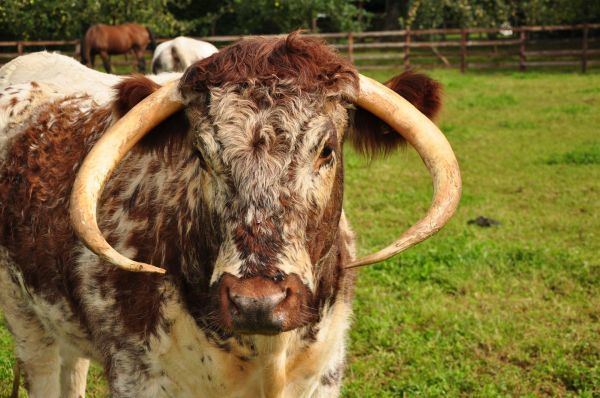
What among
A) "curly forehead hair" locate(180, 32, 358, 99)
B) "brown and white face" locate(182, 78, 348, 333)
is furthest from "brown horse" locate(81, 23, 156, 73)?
"brown and white face" locate(182, 78, 348, 333)

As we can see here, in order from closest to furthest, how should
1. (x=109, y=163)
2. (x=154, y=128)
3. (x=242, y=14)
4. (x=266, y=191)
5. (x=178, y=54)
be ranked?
(x=266, y=191) < (x=109, y=163) < (x=154, y=128) < (x=178, y=54) < (x=242, y=14)

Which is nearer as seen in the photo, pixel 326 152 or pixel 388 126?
pixel 326 152

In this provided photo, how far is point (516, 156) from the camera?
9758 mm

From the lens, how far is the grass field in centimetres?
427

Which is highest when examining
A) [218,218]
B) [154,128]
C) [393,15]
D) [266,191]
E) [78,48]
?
[154,128]

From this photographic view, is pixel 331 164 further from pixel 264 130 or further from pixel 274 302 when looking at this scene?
pixel 274 302

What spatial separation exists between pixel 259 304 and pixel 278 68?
0.78 m

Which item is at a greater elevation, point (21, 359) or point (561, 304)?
point (21, 359)

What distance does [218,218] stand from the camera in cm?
223

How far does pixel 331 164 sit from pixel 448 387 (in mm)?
2309

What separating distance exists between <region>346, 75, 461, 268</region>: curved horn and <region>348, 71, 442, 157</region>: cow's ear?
0.17m

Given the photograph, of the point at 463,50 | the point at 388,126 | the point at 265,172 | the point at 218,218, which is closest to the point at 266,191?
the point at 265,172

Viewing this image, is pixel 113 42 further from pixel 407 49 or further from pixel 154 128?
pixel 154 128

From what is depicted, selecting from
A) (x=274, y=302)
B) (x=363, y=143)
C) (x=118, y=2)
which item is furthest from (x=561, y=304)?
(x=118, y=2)
